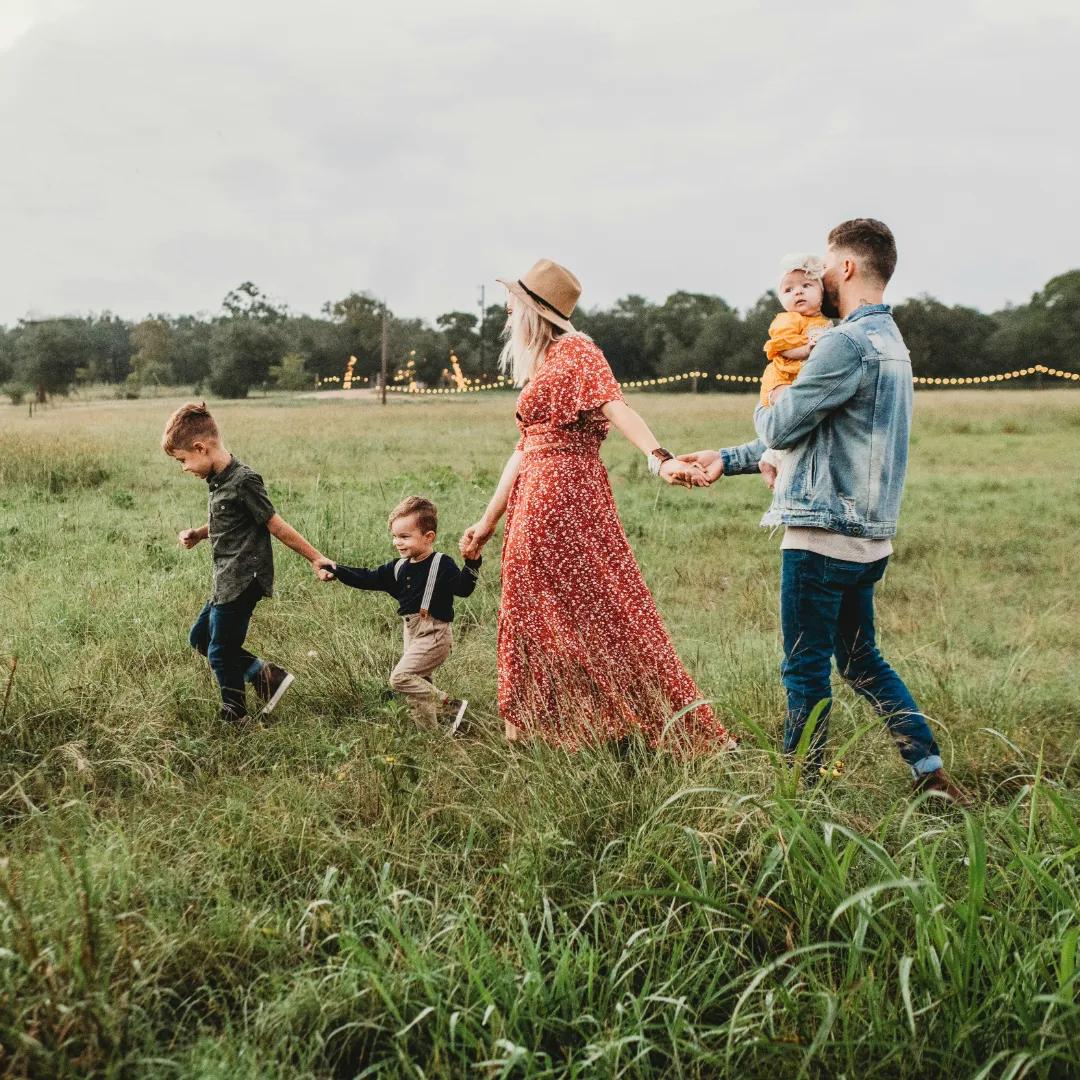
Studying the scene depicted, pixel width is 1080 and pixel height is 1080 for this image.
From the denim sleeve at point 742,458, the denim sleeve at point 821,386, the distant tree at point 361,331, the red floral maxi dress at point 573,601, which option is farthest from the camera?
the distant tree at point 361,331

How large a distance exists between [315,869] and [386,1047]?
A: 752 mm

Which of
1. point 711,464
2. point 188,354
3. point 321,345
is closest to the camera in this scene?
point 711,464

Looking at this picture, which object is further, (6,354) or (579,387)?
(6,354)

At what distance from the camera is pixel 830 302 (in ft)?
11.4

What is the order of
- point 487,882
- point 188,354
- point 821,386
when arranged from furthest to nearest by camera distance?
point 188,354
point 821,386
point 487,882

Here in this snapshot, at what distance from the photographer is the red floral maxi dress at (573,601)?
3.91m

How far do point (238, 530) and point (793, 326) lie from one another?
8.41 ft

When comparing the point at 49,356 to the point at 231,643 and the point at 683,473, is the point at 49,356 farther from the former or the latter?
the point at 683,473

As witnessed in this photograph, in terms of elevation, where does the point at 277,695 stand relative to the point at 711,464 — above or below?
below

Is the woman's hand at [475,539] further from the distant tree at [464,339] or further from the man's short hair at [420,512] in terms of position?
the distant tree at [464,339]

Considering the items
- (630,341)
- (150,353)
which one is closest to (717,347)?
(630,341)

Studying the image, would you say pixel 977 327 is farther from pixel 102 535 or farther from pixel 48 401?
pixel 102 535

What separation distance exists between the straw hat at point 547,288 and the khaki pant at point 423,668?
1.45 m

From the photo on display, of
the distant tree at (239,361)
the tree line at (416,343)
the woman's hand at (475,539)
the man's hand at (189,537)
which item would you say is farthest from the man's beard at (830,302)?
the distant tree at (239,361)
